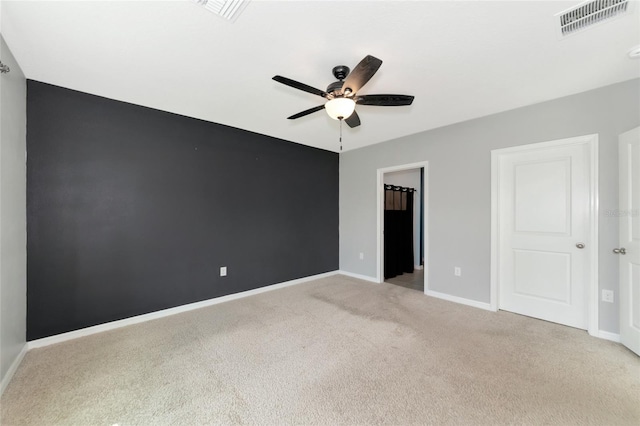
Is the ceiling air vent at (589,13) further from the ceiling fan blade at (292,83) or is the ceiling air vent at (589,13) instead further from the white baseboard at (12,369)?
the white baseboard at (12,369)

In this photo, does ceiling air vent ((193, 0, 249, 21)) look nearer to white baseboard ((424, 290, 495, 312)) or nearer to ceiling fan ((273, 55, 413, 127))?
ceiling fan ((273, 55, 413, 127))

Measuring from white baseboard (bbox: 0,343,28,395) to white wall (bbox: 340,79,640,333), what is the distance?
14.0 feet

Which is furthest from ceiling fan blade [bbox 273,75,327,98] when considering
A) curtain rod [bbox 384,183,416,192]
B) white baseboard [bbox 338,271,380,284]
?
white baseboard [bbox 338,271,380,284]

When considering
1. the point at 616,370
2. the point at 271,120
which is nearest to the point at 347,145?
the point at 271,120

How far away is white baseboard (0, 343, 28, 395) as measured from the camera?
179 cm

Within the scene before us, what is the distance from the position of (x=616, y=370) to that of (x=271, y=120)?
415 cm

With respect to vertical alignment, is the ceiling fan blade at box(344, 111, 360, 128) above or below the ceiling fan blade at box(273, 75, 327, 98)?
below

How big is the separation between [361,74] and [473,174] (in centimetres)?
246

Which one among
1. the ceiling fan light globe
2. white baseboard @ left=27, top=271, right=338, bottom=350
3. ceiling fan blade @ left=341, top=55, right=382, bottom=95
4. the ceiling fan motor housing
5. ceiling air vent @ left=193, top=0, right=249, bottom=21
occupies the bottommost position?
white baseboard @ left=27, top=271, right=338, bottom=350

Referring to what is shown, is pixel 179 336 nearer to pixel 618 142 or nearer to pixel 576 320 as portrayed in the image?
pixel 576 320

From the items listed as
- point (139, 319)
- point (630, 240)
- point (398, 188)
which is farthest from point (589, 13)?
point (139, 319)

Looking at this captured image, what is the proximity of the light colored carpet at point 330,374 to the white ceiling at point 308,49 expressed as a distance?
8.21 ft

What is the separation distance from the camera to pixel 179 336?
8.45ft

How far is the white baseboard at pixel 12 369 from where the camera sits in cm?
179
